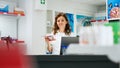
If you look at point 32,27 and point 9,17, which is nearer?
point 32,27

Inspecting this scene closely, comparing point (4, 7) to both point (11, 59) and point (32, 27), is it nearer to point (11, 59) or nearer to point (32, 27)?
point (32, 27)

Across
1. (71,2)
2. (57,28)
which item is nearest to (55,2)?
(71,2)

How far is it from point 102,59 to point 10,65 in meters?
0.46

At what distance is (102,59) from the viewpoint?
0.82 m

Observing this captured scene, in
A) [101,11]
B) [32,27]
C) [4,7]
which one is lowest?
[32,27]

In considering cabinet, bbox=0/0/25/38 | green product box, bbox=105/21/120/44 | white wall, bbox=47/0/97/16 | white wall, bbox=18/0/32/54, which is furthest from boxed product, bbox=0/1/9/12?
green product box, bbox=105/21/120/44

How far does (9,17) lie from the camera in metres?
6.82

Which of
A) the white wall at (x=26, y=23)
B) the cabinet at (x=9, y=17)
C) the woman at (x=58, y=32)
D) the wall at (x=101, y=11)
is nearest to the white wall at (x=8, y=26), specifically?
the cabinet at (x=9, y=17)

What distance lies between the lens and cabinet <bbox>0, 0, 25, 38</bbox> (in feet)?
21.8

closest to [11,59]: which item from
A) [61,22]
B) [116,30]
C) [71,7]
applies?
[116,30]

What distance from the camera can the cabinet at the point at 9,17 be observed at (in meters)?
6.64

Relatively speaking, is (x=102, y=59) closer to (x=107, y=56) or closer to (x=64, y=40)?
(x=107, y=56)

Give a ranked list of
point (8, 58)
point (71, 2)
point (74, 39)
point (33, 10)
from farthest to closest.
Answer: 1. point (71, 2)
2. point (33, 10)
3. point (74, 39)
4. point (8, 58)

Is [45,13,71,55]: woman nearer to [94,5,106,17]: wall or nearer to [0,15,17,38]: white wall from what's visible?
[0,15,17,38]: white wall
